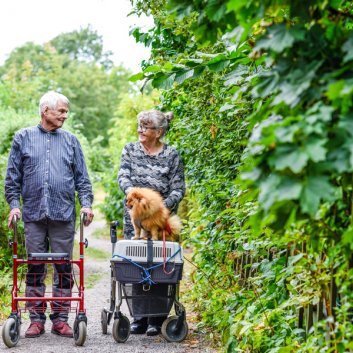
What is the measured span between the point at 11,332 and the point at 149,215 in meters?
1.34

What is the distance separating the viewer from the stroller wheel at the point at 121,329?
17.8 ft

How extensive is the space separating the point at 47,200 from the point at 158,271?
40.8 inches

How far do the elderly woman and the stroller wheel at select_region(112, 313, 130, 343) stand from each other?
362 mm

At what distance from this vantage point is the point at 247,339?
4113mm

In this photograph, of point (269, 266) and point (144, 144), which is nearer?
point (269, 266)

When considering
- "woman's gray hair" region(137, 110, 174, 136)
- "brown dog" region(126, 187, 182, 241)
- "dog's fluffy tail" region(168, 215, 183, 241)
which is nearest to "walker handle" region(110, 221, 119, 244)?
"brown dog" region(126, 187, 182, 241)

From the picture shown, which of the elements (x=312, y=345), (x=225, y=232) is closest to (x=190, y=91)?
(x=225, y=232)

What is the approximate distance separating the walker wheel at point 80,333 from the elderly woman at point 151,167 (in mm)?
641

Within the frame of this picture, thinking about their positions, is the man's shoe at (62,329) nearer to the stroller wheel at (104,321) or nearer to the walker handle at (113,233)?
the stroller wheel at (104,321)

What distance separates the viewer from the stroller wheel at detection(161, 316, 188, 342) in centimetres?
554

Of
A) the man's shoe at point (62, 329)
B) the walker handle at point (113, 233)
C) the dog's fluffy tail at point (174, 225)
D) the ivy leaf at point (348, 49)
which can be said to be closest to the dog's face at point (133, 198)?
the walker handle at point (113, 233)

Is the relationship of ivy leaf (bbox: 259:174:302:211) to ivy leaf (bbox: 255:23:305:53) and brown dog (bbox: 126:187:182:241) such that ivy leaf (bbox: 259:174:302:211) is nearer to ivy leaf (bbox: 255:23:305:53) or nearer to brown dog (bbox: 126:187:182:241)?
ivy leaf (bbox: 255:23:305:53)

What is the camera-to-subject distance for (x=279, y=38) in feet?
7.29

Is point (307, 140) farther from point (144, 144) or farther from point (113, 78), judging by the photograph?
point (113, 78)
